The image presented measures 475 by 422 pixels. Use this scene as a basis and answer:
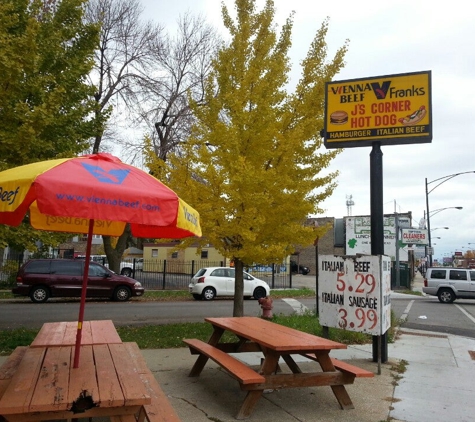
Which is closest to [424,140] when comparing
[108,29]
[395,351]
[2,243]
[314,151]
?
[314,151]

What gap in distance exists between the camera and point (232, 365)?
17.9 ft

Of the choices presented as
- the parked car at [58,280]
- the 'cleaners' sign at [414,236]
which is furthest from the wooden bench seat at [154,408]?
the 'cleaners' sign at [414,236]

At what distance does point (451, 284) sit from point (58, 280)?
18.9 meters

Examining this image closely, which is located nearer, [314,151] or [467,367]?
[467,367]

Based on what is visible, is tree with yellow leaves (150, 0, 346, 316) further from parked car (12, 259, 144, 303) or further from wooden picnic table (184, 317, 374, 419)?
parked car (12, 259, 144, 303)

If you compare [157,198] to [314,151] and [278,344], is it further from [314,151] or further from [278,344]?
[314,151]

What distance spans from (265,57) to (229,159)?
2800 mm

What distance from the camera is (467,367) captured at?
812 cm

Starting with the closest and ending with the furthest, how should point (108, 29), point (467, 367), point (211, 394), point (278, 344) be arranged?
1. point (278, 344)
2. point (211, 394)
3. point (467, 367)
4. point (108, 29)

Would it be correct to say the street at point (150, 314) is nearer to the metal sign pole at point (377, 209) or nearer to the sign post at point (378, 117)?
the metal sign pole at point (377, 209)

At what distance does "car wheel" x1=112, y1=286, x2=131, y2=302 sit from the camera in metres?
20.4

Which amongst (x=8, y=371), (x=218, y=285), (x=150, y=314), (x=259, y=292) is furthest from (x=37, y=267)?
(x=8, y=371)

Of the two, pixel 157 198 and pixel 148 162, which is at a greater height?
pixel 148 162

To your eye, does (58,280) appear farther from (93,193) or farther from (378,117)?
(93,193)
